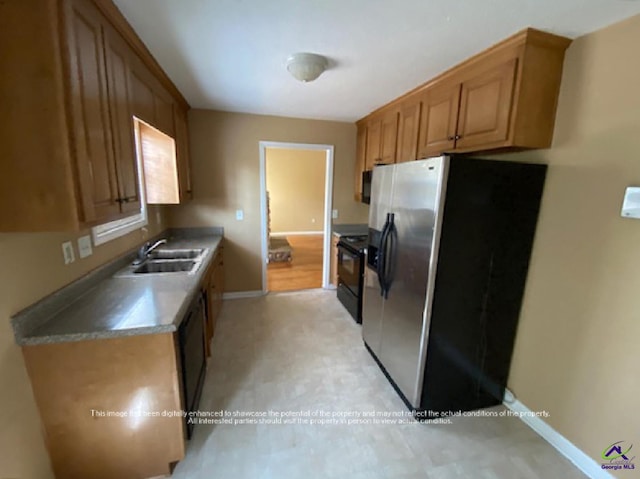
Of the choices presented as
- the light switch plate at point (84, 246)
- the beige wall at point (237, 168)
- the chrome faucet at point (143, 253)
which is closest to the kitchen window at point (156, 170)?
the chrome faucet at point (143, 253)

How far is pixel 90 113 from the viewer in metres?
1.18

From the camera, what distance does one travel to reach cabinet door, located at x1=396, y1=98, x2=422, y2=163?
2459 mm

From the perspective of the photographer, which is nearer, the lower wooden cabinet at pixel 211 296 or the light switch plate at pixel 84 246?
the light switch plate at pixel 84 246

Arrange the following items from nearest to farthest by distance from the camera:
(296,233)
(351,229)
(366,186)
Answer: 1. (366,186)
2. (351,229)
3. (296,233)

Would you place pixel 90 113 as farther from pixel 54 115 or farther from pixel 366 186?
pixel 366 186

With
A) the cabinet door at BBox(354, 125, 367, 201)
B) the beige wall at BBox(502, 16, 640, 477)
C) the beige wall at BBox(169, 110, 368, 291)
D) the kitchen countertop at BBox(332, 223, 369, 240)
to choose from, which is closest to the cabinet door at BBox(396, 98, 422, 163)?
the cabinet door at BBox(354, 125, 367, 201)

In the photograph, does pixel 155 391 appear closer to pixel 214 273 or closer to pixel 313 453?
pixel 313 453

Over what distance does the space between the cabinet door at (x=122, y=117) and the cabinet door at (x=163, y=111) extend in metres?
0.52

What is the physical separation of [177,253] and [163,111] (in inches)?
49.9

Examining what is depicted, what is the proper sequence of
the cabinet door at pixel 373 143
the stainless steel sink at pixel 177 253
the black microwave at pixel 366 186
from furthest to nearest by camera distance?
1. the black microwave at pixel 366 186
2. the cabinet door at pixel 373 143
3. the stainless steel sink at pixel 177 253

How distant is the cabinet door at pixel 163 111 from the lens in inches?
83.9

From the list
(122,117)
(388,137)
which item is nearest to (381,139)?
(388,137)

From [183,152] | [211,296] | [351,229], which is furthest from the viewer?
[351,229]

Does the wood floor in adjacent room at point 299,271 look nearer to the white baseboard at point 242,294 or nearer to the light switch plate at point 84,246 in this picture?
the white baseboard at point 242,294
